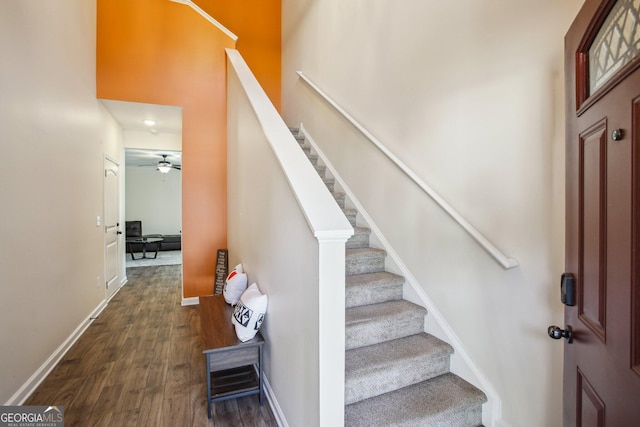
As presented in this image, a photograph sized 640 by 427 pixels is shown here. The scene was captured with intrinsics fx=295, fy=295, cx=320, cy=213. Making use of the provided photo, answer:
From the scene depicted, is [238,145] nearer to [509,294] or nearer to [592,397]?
[509,294]

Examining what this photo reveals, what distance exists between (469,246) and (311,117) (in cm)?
295

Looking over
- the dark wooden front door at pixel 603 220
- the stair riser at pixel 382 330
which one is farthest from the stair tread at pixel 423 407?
the dark wooden front door at pixel 603 220

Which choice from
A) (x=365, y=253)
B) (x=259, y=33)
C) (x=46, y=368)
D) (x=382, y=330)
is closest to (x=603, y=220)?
(x=382, y=330)

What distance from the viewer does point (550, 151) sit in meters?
1.42

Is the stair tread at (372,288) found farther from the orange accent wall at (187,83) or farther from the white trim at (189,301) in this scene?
the white trim at (189,301)

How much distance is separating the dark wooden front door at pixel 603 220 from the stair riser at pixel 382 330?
0.98 metres

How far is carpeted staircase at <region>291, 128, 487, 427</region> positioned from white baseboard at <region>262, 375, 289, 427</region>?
43 cm

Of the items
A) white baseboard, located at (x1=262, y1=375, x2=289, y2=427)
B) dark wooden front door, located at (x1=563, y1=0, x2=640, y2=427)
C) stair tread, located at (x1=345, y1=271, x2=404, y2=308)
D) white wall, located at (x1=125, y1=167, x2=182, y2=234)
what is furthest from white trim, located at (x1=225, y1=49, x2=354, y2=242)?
white wall, located at (x1=125, y1=167, x2=182, y2=234)

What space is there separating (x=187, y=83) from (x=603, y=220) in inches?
177

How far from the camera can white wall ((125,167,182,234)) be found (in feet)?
→ 30.7

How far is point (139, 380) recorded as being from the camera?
90.9 inches

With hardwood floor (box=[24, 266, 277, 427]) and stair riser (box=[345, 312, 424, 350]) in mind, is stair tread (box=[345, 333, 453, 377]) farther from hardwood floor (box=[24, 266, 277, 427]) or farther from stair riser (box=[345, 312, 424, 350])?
hardwood floor (box=[24, 266, 277, 427])

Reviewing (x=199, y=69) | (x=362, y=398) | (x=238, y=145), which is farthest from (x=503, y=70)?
(x=199, y=69)

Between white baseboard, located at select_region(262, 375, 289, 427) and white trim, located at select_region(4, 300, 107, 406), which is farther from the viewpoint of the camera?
white trim, located at select_region(4, 300, 107, 406)
